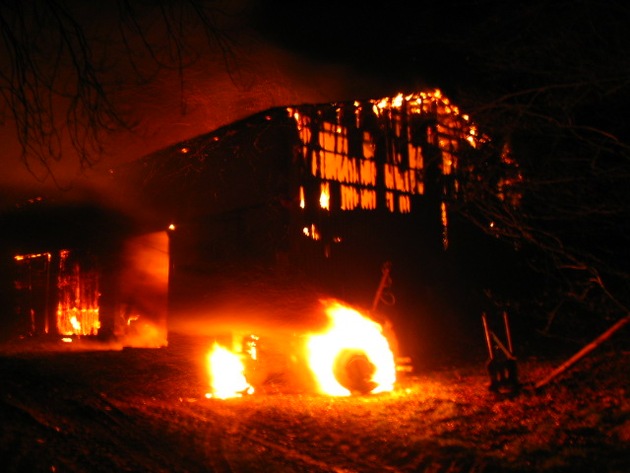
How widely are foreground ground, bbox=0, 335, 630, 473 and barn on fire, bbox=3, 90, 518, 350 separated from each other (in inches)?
171

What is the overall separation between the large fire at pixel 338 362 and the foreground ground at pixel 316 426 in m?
0.45

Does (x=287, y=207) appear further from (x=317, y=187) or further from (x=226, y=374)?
(x=226, y=374)

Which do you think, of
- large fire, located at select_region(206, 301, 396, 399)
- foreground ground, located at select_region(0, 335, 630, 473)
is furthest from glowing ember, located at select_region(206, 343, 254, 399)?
foreground ground, located at select_region(0, 335, 630, 473)

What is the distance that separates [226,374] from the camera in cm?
1292

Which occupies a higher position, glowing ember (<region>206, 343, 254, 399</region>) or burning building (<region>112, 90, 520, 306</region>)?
burning building (<region>112, 90, 520, 306</region>)

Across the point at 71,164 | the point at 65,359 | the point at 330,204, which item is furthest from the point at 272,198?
the point at 65,359

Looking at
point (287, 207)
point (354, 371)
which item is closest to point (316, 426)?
point (354, 371)

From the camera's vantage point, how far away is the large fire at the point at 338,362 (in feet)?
38.0

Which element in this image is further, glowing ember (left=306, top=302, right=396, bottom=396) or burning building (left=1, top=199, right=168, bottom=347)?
burning building (left=1, top=199, right=168, bottom=347)

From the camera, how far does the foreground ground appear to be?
22.2 feet

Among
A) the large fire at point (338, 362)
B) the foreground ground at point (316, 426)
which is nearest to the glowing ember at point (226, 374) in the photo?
the large fire at point (338, 362)

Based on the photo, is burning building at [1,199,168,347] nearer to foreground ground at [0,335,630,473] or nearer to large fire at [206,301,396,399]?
large fire at [206,301,396,399]

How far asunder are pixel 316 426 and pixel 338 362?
2924 millimetres

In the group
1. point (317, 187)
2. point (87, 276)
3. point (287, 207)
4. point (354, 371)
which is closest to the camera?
point (354, 371)
